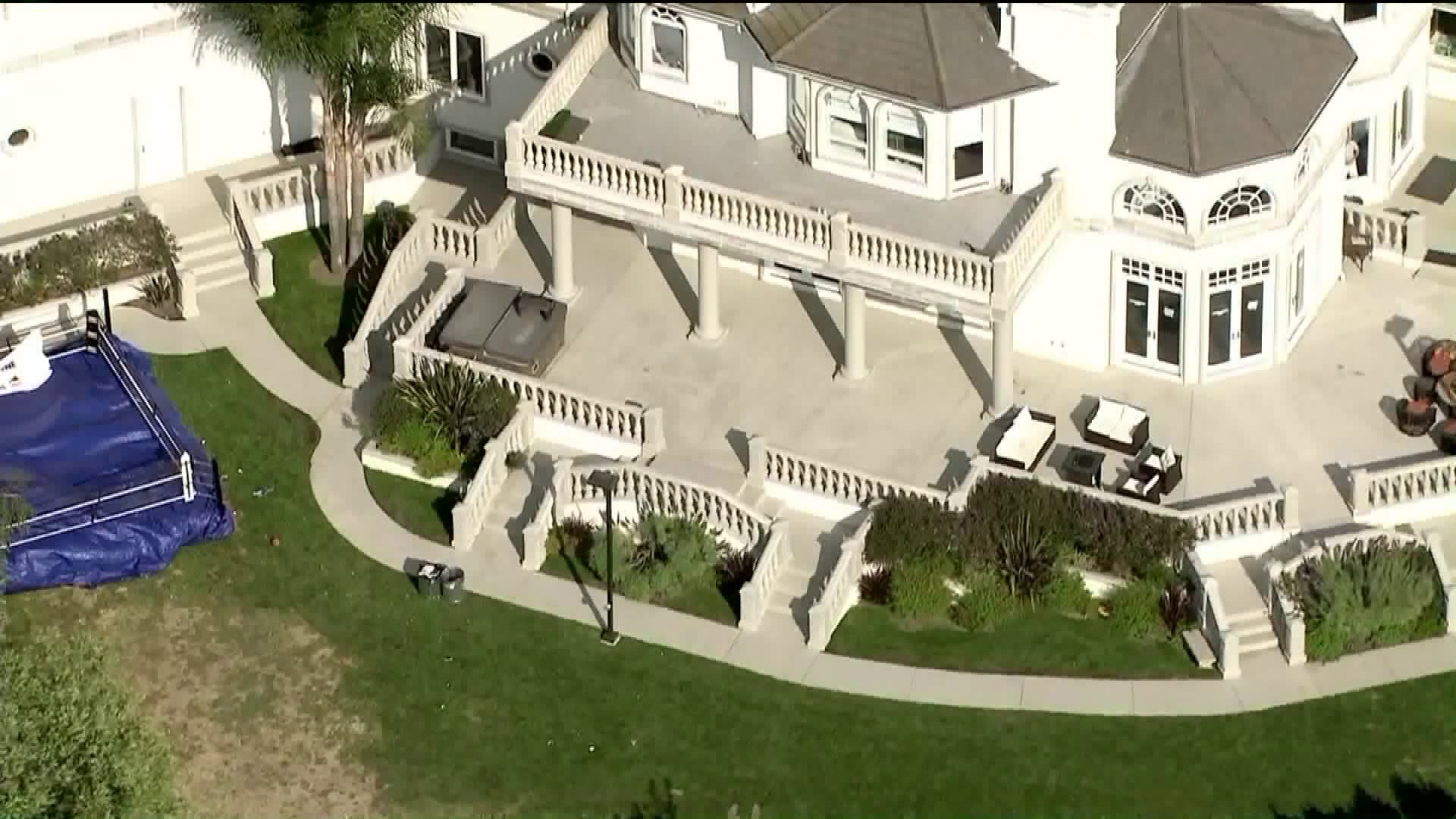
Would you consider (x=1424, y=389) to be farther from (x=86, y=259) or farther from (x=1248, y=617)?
(x=86, y=259)

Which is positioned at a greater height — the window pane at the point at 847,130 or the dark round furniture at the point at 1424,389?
the window pane at the point at 847,130

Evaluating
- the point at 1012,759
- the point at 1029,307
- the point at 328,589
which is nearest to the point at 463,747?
the point at 328,589

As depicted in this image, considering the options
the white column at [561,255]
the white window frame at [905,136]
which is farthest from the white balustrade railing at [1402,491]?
the white column at [561,255]

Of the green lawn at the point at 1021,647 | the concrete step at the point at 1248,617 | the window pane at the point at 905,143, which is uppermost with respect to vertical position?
the window pane at the point at 905,143

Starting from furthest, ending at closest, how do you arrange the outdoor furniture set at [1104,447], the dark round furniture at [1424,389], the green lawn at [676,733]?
the dark round furniture at [1424,389] → the outdoor furniture set at [1104,447] → the green lawn at [676,733]

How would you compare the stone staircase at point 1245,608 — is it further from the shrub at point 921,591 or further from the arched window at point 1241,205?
the arched window at point 1241,205

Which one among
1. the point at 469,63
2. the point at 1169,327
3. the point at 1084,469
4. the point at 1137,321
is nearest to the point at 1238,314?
the point at 1169,327
